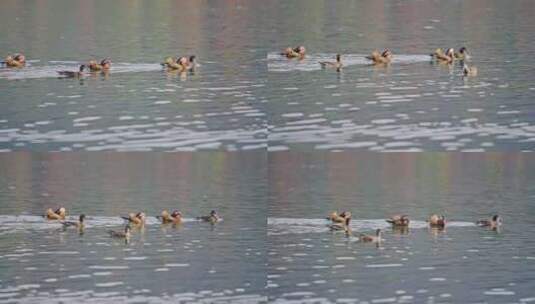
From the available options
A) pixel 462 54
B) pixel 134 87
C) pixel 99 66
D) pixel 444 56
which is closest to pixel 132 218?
pixel 134 87

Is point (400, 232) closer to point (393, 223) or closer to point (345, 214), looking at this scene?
point (393, 223)

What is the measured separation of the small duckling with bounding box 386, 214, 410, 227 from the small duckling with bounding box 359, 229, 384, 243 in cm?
34

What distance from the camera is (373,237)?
21.5 m

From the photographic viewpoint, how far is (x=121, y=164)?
22547mm

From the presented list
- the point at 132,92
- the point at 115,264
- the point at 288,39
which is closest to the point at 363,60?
the point at 288,39

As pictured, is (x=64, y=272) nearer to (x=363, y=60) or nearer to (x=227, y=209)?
(x=227, y=209)

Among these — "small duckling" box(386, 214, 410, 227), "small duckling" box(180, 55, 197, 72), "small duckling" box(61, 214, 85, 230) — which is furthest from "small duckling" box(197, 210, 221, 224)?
"small duckling" box(180, 55, 197, 72)

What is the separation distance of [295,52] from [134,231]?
14.1ft

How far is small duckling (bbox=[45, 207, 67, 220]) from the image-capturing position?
21.5m

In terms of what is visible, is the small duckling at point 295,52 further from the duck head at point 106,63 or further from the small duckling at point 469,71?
the duck head at point 106,63

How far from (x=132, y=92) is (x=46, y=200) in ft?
4.97

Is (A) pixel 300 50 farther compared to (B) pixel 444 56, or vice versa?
(B) pixel 444 56

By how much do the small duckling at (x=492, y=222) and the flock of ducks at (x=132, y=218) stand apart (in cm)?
278

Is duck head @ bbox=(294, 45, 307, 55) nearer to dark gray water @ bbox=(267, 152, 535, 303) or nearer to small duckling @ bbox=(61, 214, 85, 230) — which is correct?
dark gray water @ bbox=(267, 152, 535, 303)
